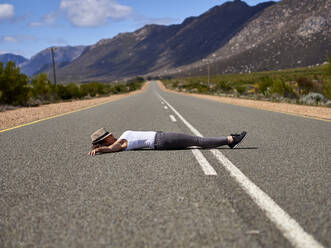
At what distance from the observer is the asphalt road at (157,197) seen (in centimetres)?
236

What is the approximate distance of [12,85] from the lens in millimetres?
18547

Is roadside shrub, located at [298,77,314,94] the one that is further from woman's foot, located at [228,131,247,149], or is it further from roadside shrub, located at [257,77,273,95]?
woman's foot, located at [228,131,247,149]

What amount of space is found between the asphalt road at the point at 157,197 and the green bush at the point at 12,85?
47.8 ft

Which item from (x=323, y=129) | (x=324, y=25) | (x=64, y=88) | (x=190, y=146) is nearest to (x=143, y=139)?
(x=190, y=146)

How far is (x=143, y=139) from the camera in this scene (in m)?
5.35

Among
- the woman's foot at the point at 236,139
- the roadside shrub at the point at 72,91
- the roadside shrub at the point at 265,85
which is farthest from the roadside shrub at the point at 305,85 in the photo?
the roadside shrub at the point at 72,91

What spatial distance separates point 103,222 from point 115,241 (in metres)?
0.35

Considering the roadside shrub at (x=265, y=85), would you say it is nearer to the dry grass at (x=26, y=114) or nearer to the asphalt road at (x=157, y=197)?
the dry grass at (x=26, y=114)

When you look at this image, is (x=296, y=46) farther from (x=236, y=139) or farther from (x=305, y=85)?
(x=236, y=139)

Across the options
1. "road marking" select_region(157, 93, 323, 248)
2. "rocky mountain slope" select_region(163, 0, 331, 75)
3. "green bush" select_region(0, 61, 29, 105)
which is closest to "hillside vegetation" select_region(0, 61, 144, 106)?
"green bush" select_region(0, 61, 29, 105)

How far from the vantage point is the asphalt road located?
7.75 ft

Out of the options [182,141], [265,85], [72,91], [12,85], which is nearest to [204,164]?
[182,141]

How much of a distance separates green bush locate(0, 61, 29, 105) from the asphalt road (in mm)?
14565

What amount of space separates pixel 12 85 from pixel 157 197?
18188 mm
